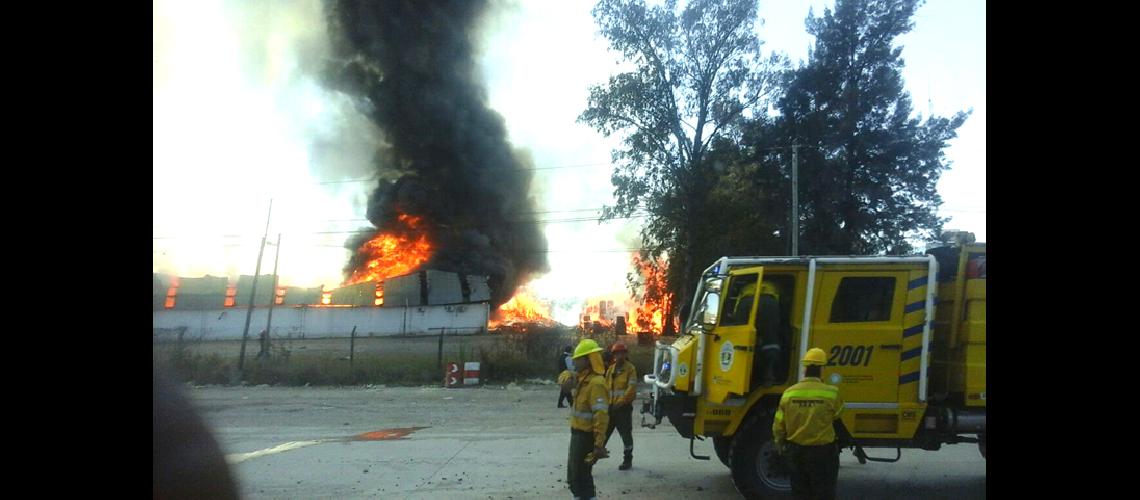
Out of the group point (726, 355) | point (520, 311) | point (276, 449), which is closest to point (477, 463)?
point (276, 449)

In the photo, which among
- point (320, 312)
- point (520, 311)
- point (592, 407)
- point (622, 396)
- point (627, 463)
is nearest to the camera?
point (592, 407)

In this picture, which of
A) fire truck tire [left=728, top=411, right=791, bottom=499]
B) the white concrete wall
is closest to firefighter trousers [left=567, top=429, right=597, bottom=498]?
fire truck tire [left=728, top=411, right=791, bottom=499]

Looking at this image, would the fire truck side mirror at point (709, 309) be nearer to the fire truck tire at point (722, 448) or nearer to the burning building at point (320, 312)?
the fire truck tire at point (722, 448)

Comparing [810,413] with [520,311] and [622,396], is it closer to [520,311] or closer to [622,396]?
[622,396]

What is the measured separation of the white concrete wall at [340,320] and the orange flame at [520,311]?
2194 mm

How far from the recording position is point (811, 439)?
212 inches

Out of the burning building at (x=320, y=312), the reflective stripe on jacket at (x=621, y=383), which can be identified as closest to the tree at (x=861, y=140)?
the burning building at (x=320, y=312)

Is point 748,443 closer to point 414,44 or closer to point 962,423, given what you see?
point 962,423

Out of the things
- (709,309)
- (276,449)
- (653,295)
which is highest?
(709,309)

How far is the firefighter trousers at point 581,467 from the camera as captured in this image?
5.86 meters

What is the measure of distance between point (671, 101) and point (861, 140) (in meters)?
6.68
